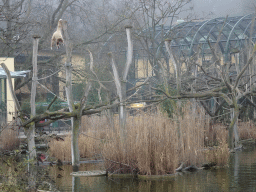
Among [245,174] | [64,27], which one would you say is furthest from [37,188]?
[245,174]

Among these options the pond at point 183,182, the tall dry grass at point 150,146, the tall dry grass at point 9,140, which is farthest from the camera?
the tall dry grass at point 9,140

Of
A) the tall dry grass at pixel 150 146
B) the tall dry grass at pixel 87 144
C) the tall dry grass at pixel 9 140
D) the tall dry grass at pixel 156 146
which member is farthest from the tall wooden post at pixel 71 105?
the tall dry grass at pixel 9 140

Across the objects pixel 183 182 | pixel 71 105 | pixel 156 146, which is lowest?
pixel 183 182

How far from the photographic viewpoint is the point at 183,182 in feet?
29.4

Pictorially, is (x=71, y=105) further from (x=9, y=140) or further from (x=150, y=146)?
(x=9, y=140)

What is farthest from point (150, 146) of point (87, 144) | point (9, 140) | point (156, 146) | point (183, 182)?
point (9, 140)

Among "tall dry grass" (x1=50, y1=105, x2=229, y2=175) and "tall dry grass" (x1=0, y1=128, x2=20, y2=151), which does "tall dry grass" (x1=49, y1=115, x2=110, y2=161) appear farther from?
"tall dry grass" (x1=50, y1=105, x2=229, y2=175)

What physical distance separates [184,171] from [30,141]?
3523 millimetres

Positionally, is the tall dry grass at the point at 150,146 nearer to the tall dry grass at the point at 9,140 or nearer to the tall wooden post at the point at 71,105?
the tall wooden post at the point at 71,105

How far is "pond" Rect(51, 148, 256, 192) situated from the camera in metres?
8.39

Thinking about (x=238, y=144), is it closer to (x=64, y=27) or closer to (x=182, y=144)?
(x=182, y=144)

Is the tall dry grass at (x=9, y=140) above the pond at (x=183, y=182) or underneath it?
above

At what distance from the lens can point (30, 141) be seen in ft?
31.6

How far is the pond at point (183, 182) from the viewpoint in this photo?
8.39m
